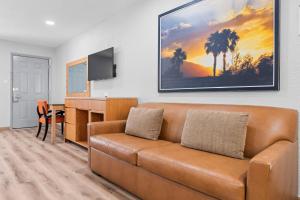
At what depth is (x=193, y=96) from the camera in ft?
8.77

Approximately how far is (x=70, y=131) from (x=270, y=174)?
377 centimetres

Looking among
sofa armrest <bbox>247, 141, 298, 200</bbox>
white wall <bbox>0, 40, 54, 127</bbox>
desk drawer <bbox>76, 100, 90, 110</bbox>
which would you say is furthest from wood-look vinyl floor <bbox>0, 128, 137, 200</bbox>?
white wall <bbox>0, 40, 54, 127</bbox>

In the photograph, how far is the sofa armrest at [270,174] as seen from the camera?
1165 mm

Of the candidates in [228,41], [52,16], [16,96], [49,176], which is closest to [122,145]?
[49,176]

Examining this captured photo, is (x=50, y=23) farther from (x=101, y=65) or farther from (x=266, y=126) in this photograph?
(x=266, y=126)

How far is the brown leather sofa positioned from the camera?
4.08 feet

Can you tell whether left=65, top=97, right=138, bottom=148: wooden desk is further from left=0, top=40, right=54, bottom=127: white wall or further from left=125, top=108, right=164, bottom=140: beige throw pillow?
left=0, top=40, right=54, bottom=127: white wall

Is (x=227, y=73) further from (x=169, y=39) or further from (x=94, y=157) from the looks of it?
(x=94, y=157)

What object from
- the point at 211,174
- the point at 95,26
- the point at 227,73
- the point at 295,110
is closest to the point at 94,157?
the point at 211,174

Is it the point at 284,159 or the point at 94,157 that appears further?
the point at 94,157

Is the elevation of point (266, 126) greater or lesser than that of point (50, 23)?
lesser

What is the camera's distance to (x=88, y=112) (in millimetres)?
3941

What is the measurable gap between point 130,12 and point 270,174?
3293 millimetres

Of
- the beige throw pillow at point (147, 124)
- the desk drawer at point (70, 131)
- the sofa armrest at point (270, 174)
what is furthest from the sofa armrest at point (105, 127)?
the sofa armrest at point (270, 174)
